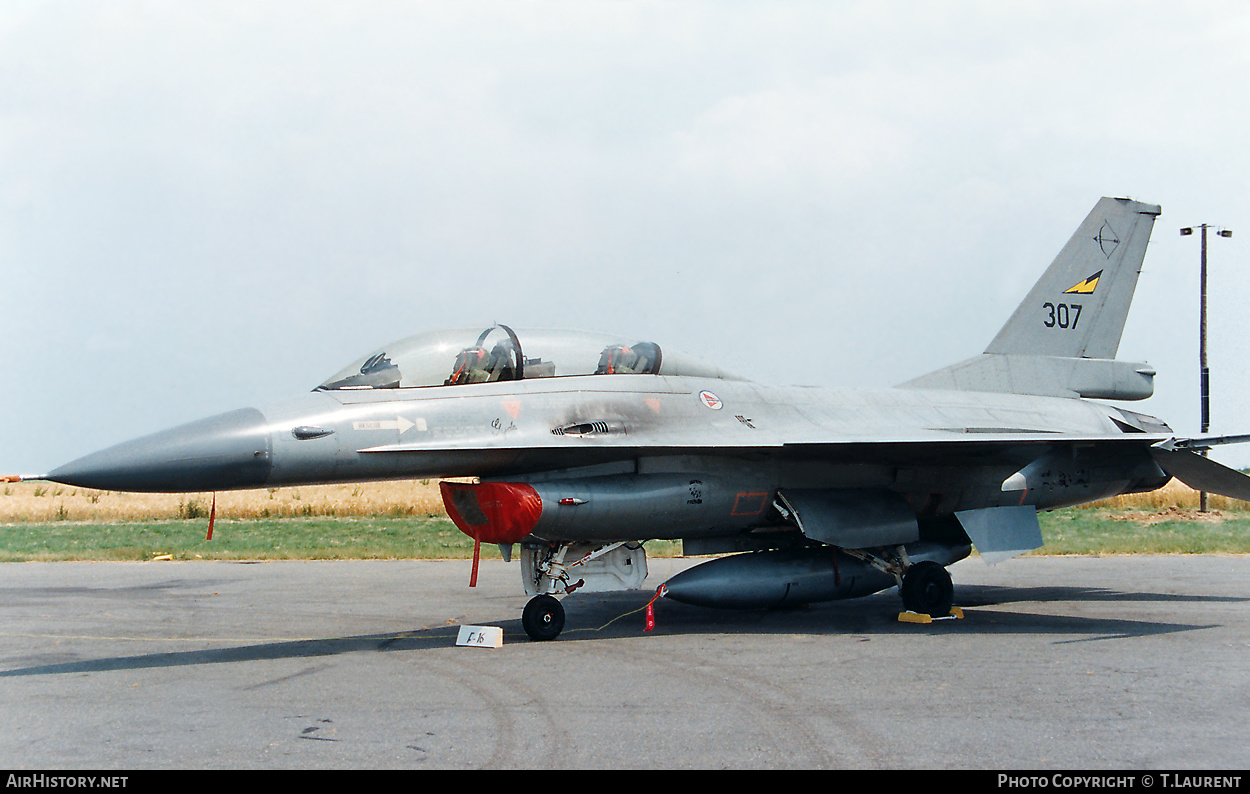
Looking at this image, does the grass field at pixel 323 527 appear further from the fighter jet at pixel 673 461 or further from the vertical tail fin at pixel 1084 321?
the fighter jet at pixel 673 461

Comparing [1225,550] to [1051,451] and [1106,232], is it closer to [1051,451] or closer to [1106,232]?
[1106,232]

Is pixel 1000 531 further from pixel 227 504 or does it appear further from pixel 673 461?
pixel 227 504

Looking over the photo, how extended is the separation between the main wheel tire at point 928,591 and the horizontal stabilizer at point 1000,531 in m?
0.62

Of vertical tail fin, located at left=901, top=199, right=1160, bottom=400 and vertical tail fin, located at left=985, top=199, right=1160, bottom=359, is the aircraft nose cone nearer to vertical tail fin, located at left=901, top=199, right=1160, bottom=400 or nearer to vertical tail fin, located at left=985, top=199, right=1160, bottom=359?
vertical tail fin, located at left=901, top=199, right=1160, bottom=400

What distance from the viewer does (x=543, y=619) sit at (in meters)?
9.38

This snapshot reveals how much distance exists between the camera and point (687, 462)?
32.7 ft

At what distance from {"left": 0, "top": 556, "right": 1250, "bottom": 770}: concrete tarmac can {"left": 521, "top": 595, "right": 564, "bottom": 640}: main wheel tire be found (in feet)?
0.55

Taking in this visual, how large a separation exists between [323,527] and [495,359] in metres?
19.9

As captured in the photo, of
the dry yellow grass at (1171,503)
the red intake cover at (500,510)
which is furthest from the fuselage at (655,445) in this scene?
the dry yellow grass at (1171,503)

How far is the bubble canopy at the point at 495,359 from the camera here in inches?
356

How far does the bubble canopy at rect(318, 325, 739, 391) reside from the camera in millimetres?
9039
